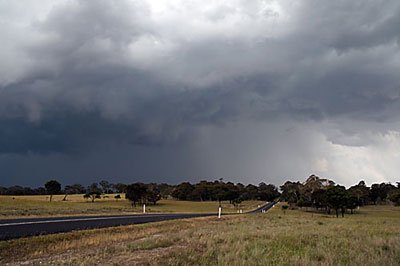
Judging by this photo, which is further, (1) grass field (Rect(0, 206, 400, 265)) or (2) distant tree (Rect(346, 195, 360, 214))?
(2) distant tree (Rect(346, 195, 360, 214))

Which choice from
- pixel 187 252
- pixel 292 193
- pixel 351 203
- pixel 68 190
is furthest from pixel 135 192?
pixel 187 252

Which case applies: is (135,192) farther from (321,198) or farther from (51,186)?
(321,198)

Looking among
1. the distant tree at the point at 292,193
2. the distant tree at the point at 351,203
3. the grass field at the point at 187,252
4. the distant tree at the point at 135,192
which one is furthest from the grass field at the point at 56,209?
the distant tree at the point at 292,193

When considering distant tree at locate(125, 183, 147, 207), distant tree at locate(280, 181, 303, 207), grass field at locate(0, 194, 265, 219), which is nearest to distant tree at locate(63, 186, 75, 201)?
distant tree at locate(125, 183, 147, 207)

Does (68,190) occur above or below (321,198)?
below

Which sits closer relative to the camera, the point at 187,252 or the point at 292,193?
the point at 187,252

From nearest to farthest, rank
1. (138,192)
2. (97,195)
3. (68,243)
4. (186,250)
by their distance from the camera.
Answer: (186,250) → (68,243) → (138,192) → (97,195)

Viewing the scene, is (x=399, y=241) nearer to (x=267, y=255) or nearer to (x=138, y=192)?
(x=267, y=255)

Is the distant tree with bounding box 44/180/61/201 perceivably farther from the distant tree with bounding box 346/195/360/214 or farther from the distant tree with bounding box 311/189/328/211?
the distant tree with bounding box 346/195/360/214

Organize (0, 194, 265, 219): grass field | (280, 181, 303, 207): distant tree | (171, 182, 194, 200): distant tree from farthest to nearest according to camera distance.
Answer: (171, 182, 194, 200): distant tree
(280, 181, 303, 207): distant tree
(0, 194, 265, 219): grass field

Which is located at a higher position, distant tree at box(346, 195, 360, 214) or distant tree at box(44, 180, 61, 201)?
distant tree at box(44, 180, 61, 201)

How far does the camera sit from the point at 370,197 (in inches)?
6102

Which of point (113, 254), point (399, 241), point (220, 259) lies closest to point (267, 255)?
point (220, 259)

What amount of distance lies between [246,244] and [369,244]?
660cm
